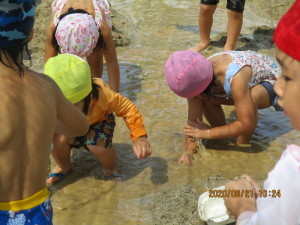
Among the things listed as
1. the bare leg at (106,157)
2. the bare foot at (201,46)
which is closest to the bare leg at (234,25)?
the bare foot at (201,46)

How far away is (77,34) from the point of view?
344 centimetres

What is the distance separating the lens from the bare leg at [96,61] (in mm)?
4015

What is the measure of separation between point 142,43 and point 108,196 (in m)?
3.13

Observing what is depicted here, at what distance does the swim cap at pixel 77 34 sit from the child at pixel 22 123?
170 cm

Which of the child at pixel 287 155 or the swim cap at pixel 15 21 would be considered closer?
the child at pixel 287 155

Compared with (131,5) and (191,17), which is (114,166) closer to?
(191,17)

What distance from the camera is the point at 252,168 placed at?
309 cm

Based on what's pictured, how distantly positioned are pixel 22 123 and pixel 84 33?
193 centimetres

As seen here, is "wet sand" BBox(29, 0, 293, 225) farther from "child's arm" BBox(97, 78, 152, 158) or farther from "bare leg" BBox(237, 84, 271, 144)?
"child's arm" BBox(97, 78, 152, 158)

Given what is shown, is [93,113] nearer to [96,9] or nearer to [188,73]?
[188,73]

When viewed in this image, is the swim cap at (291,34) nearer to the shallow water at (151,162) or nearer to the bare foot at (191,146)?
the shallow water at (151,162)

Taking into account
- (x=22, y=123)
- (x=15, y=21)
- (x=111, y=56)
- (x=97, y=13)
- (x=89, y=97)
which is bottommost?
(x=111, y=56)

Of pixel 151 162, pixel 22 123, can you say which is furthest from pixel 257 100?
pixel 22 123

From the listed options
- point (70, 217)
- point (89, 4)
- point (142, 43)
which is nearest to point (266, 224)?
point (70, 217)
